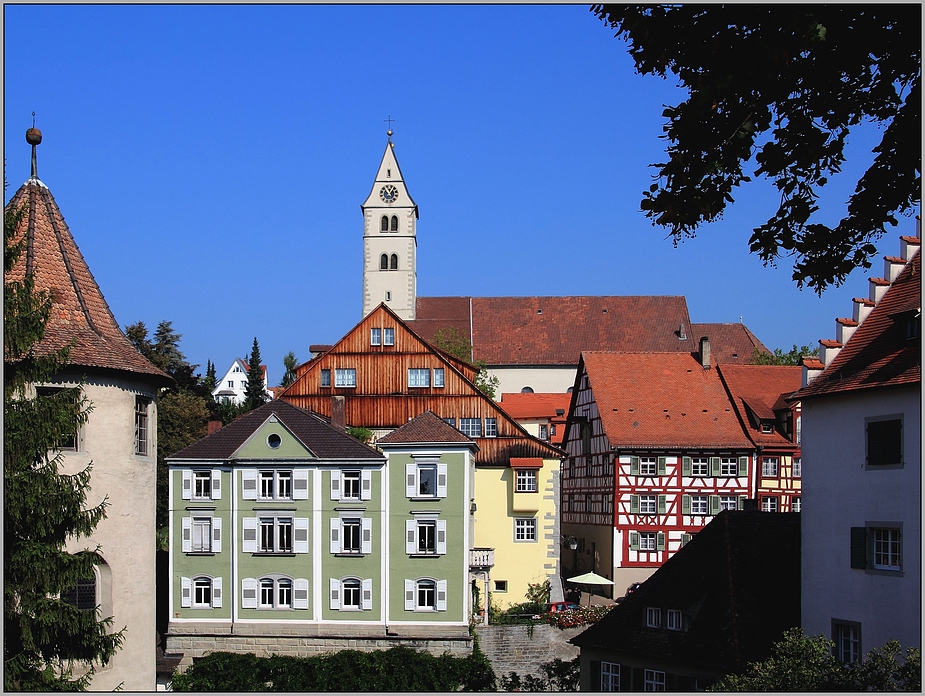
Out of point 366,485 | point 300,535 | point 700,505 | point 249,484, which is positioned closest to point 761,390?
point 700,505

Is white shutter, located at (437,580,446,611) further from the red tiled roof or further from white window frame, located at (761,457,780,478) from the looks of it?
the red tiled roof

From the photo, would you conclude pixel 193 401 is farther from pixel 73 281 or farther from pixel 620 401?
pixel 73 281

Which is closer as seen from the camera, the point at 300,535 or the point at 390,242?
the point at 300,535

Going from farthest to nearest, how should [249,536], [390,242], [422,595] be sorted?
Result: [390,242] < [249,536] < [422,595]

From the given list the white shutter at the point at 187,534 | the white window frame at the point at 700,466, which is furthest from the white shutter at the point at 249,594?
the white window frame at the point at 700,466

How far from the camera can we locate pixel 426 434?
125ft

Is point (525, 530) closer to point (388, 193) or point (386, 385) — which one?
point (386, 385)

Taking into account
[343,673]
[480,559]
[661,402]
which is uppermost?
[661,402]

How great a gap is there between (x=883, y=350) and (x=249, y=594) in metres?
23.0

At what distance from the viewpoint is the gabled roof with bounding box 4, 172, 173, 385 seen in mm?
16500

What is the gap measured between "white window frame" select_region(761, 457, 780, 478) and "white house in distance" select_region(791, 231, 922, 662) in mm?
19182

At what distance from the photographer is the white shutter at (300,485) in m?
37.9

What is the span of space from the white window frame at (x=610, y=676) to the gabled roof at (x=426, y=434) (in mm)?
12108

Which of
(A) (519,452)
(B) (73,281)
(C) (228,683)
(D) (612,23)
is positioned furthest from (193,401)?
(D) (612,23)
